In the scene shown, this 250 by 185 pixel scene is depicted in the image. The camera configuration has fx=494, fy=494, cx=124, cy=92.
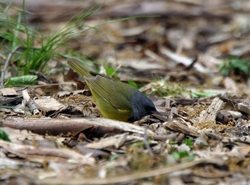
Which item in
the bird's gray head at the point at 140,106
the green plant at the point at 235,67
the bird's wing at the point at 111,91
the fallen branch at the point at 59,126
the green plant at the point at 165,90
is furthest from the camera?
the green plant at the point at 235,67

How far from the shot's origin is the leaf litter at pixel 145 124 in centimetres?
374

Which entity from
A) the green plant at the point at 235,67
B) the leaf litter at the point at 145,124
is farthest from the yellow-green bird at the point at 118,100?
the green plant at the point at 235,67

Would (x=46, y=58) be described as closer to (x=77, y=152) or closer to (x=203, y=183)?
(x=77, y=152)

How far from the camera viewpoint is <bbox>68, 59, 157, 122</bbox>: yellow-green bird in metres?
5.48

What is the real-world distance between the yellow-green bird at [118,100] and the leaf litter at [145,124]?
0.45ft

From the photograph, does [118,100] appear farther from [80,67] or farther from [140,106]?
[80,67]

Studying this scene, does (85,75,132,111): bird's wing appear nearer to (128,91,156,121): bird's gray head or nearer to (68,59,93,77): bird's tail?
(128,91,156,121): bird's gray head

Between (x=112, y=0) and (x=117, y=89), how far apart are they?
604cm

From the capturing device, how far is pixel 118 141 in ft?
14.2

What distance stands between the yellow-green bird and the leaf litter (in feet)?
0.45

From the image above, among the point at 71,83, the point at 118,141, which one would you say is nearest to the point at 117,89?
the point at 71,83

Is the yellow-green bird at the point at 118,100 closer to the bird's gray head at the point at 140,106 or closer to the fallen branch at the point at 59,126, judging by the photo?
the bird's gray head at the point at 140,106

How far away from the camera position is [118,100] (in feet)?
18.9

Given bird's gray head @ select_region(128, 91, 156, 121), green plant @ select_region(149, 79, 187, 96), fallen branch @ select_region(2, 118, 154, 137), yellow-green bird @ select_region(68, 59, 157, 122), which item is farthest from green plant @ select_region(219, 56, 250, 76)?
fallen branch @ select_region(2, 118, 154, 137)
